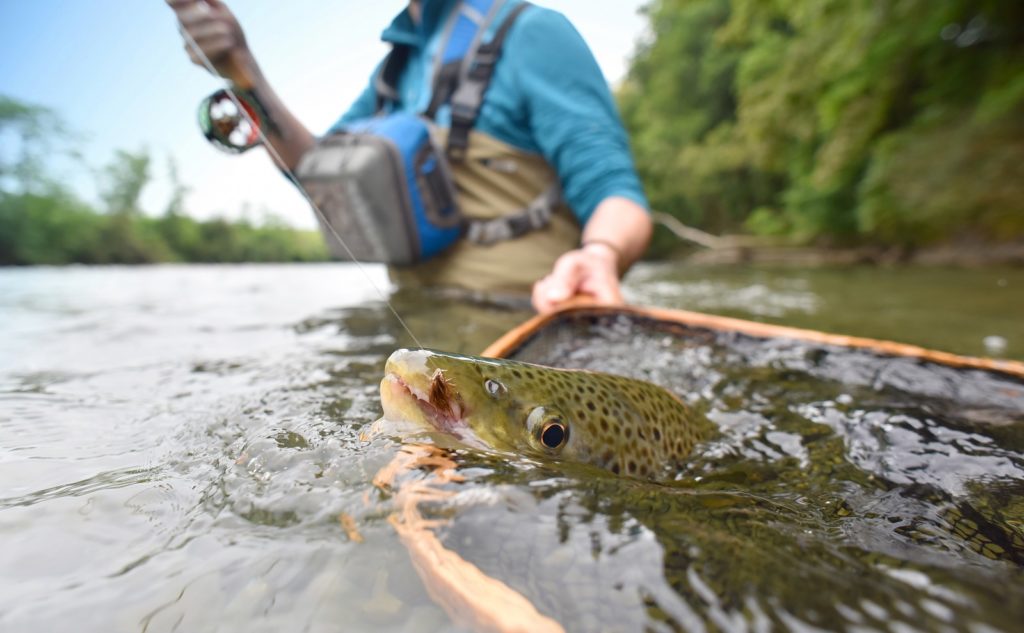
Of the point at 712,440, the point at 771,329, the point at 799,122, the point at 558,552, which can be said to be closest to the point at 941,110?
the point at 799,122

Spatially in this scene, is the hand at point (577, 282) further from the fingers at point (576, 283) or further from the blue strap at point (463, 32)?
the blue strap at point (463, 32)

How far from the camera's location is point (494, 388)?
106 cm

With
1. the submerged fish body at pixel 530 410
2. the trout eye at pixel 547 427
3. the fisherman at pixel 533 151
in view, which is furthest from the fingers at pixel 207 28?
the trout eye at pixel 547 427

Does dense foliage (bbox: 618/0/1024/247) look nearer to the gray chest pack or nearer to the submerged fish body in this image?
the gray chest pack

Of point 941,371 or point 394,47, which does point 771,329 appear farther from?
point 394,47

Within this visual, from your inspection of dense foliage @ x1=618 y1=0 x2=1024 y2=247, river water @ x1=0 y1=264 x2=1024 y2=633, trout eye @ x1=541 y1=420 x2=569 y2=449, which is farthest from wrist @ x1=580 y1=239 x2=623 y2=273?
dense foliage @ x1=618 y1=0 x2=1024 y2=247

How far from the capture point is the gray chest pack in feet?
9.87

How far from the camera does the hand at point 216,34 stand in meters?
1.45

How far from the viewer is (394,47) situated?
353 centimetres

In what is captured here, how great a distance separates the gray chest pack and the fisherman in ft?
0.20

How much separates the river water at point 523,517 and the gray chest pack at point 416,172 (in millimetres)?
1389

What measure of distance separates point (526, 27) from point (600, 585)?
3.14 m

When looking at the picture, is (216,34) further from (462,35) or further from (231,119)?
(462,35)

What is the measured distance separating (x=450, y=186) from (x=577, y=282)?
1.28 meters
